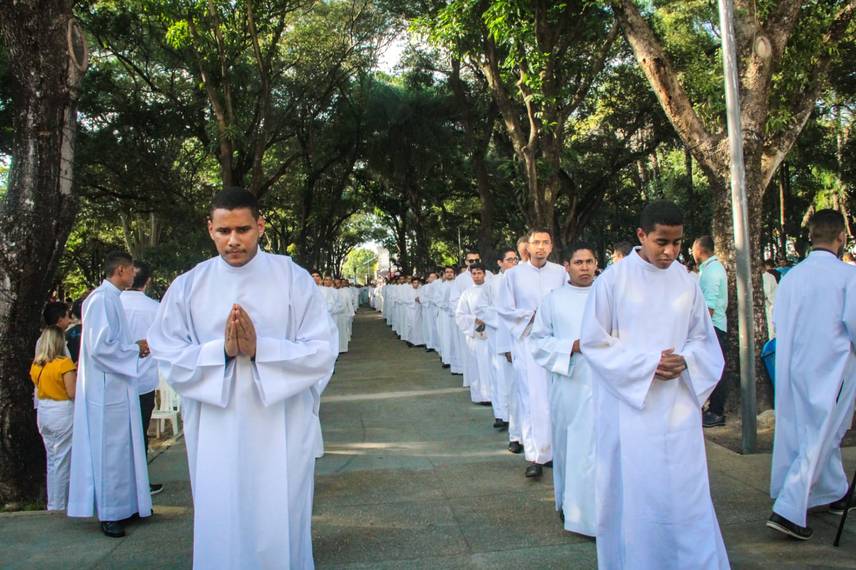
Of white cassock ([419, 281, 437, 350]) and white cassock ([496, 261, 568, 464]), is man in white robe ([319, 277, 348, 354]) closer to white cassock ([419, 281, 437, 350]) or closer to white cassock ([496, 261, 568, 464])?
white cassock ([419, 281, 437, 350])

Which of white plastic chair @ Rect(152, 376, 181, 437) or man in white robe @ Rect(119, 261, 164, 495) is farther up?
man in white robe @ Rect(119, 261, 164, 495)

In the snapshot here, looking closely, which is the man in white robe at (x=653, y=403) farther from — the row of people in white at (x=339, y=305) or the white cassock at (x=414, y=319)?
the white cassock at (x=414, y=319)

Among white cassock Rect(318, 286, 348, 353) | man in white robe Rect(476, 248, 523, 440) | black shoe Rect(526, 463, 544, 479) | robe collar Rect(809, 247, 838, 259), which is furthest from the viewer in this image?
white cassock Rect(318, 286, 348, 353)

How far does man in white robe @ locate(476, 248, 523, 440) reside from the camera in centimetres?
769

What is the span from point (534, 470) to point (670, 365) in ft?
9.30

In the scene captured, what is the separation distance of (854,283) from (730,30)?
126 inches

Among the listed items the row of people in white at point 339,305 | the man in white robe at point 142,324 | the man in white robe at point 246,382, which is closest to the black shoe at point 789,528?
the man in white robe at point 246,382

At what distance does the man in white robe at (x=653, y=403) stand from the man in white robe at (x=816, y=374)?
50.1 inches

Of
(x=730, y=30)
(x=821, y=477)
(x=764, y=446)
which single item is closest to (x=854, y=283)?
(x=821, y=477)

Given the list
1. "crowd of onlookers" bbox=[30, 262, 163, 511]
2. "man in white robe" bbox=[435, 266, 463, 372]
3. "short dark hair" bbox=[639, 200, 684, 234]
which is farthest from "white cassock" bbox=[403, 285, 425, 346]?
"short dark hair" bbox=[639, 200, 684, 234]

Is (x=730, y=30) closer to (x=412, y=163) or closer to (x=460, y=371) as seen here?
(x=460, y=371)

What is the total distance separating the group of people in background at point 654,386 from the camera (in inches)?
158

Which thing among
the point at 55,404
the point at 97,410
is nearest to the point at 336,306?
the point at 55,404

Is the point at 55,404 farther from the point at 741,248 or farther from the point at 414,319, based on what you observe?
the point at 414,319
